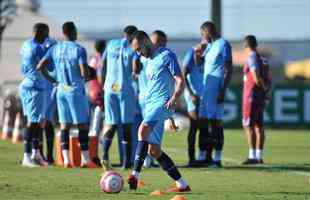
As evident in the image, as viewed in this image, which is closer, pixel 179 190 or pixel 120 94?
pixel 179 190

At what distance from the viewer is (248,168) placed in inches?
802

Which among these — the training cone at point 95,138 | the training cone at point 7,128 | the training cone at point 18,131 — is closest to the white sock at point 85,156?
the training cone at point 95,138

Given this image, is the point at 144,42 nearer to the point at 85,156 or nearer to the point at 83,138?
the point at 83,138

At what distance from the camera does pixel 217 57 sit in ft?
67.5

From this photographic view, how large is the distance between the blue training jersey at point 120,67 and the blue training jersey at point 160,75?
3.94m

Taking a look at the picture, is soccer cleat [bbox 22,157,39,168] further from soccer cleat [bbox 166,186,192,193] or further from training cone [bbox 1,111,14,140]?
training cone [bbox 1,111,14,140]

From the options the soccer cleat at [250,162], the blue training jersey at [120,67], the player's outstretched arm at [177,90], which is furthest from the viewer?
the soccer cleat at [250,162]

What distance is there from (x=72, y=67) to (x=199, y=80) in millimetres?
2467

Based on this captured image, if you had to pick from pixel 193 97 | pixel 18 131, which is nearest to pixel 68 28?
pixel 193 97

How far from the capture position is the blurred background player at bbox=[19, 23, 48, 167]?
20.7 meters

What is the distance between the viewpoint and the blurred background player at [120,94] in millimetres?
19844

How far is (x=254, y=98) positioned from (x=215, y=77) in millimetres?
1814

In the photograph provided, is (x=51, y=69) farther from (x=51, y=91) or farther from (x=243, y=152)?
(x=243, y=152)

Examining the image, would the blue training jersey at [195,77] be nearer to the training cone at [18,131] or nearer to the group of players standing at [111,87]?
the group of players standing at [111,87]
